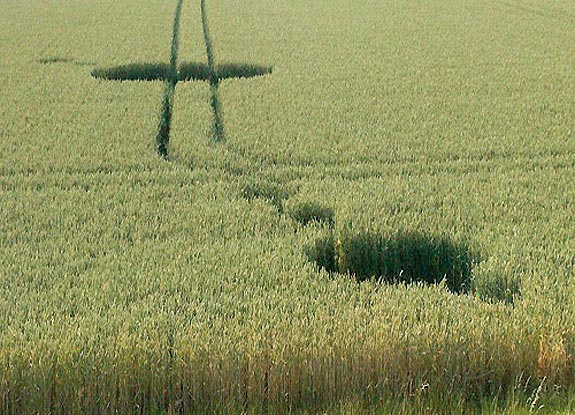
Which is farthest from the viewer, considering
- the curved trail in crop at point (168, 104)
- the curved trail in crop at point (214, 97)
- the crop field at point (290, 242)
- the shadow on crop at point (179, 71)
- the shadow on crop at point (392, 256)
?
the shadow on crop at point (179, 71)

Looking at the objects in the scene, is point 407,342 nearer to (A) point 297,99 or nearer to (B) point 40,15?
(A) point 297,99

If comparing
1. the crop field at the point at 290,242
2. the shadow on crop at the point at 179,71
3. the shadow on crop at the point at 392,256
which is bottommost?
the shadow on crop at the point at 392,256

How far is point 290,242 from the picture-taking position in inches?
174

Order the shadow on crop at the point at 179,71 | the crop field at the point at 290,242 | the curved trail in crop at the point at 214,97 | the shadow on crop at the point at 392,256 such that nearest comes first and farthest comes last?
the crop field at the point at 290,242 < the shadow on crop at the point at 392,256 < the curved trail in crop at the point at 214,97 < the shadow on crop at the point at 179,71

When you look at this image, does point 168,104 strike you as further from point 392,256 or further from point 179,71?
point 392,256

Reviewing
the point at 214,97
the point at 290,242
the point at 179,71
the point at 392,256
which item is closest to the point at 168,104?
the point at 214,97

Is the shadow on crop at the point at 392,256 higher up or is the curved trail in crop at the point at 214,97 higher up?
the curved trail in crop at the point at 214,97

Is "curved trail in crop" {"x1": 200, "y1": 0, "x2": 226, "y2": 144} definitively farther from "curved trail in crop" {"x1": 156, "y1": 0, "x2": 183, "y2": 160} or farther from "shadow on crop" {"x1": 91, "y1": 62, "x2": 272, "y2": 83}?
"curved trail in crop" {"x1": 156, "y1": 0, "x2": 183, "y2": 160}

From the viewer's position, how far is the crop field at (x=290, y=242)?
3148mm

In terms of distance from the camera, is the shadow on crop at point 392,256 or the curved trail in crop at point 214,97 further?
the curved trail in crop at point 214,97

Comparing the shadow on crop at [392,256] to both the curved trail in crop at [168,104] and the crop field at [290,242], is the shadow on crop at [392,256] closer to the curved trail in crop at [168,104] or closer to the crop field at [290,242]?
the crop field at [290,242]

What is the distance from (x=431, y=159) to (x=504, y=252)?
2144mm

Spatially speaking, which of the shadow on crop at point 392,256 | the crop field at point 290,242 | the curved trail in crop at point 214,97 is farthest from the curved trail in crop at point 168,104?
the shadow on crop at point 392,256

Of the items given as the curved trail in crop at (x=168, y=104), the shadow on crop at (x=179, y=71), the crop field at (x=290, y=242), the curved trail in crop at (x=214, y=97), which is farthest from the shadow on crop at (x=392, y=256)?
the shadow on crop at (x=179, y=71)
